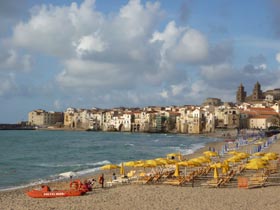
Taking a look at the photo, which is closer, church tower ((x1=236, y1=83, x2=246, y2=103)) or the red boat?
the red boat

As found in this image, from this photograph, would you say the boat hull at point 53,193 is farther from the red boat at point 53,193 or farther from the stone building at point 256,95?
the stone building at point 256,95

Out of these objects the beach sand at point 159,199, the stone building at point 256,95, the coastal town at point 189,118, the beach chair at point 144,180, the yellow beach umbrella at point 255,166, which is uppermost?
the stone building at point 256,95

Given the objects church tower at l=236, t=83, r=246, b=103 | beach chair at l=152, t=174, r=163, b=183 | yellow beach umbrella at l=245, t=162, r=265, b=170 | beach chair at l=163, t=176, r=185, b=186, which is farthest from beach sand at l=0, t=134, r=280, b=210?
church tower at l=236, t=83, r=246, b=103

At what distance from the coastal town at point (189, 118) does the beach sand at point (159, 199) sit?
102 metres

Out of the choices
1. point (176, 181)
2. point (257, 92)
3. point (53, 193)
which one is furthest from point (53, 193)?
point (257, 92)

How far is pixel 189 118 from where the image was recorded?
129 metres

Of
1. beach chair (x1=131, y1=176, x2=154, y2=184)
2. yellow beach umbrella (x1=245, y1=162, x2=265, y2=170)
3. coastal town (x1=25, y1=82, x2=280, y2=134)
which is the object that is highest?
coastal town (x1=25, y1=82, x2=280, y2=134)

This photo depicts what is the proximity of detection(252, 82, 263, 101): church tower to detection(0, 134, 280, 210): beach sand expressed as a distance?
161m

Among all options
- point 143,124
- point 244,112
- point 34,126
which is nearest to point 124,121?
point 143,124

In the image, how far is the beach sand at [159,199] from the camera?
51.0 ft

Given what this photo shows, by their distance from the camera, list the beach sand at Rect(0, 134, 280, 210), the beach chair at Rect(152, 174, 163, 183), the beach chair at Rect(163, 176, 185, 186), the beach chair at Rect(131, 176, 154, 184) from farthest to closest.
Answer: the beach chair at Rect(152, 174, 163, 183)
the beach chair at Rect(131, 176, 154, 184)
the beach chair at Rect(163, 176, 185, 186)
the beach sand at Rect(0, 134, 280, 210)

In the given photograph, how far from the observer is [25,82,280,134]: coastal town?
406 feet

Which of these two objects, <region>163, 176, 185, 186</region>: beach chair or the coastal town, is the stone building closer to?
the coastal town

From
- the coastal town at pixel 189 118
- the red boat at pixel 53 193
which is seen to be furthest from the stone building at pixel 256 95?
the red boat at pixel 53 193
